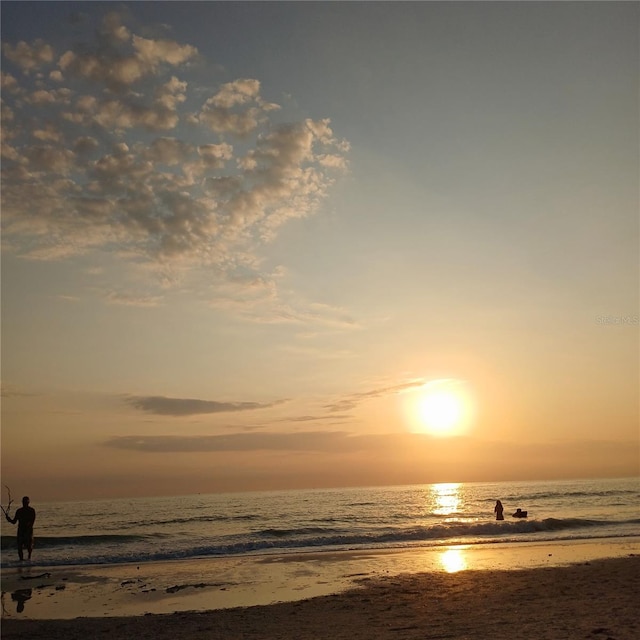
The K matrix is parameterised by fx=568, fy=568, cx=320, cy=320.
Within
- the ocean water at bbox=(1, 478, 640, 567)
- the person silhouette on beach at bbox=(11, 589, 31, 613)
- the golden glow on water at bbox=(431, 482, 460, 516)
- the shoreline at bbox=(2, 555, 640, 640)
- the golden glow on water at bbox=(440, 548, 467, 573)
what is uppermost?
the shoreline at bbox=(2, 555, 640, 640)

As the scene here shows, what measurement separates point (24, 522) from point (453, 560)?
1754 cm

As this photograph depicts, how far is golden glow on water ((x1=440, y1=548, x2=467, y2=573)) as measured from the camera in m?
19.5

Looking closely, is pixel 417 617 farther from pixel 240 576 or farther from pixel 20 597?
pixel 20 597

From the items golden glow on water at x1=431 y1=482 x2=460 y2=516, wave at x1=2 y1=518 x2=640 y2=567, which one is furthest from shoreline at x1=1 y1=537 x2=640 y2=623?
golden glow on water at x1=431 y1=482 x2=460 y2=516

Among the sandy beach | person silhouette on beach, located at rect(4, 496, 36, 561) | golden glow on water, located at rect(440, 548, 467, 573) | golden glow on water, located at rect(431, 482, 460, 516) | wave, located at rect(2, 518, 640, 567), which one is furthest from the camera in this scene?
golden glow on water, located at rect(431, 482, 460, 516)

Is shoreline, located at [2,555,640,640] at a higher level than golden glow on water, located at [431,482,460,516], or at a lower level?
higher

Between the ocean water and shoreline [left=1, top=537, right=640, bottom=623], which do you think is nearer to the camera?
shoreline [left=1, top=537, right=640, bottom=623]

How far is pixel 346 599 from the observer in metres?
14.3

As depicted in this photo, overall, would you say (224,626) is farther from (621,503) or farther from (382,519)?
(621,503)

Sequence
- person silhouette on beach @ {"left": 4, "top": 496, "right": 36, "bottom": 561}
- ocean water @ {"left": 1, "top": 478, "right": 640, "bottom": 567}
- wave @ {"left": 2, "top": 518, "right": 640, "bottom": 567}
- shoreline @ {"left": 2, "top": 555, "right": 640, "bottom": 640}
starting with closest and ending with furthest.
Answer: shoreline @ {"left": 2, "top": 555, "right": 640, "bottom": 640} → person silhouette on beach @ {"left": 4, "top": 496, "right": 36, "bottom": 561} → wave @ {"left": 2, "top": 518, "right": 640, "bottom": 567} → ocean water @ {"left": 1, "top": 478, "right": 640, "bottom": 567}

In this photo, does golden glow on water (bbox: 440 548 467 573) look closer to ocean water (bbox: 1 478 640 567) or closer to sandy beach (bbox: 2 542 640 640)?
sandy beach (bbox: 2 542 640 640)

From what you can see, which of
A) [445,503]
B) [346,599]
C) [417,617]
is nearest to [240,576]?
[346,599]

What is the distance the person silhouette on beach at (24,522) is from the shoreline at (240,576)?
3.22ft

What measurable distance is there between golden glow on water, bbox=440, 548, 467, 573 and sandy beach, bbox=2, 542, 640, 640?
115 mm
